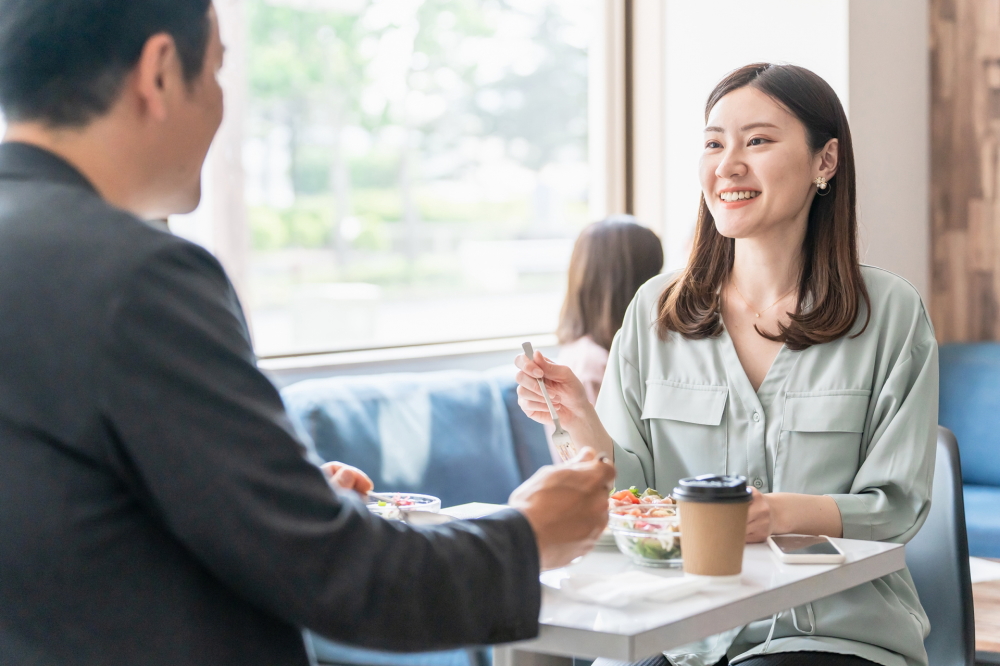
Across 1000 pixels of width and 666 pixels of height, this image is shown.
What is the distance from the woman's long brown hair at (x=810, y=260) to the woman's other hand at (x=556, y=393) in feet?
0.77

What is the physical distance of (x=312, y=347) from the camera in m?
3.44

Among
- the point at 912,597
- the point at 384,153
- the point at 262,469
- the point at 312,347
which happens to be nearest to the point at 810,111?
the point at 912,597

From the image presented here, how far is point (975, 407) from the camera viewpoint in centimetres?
388

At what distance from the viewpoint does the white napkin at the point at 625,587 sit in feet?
3.64

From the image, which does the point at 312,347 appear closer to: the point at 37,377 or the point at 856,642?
the point at 856,642

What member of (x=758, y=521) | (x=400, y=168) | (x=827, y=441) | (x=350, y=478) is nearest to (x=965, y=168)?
(x=400, y=168)

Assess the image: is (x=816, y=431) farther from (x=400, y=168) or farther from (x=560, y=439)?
(x=400, y=168)

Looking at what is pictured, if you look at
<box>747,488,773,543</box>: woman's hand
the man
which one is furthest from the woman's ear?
the man

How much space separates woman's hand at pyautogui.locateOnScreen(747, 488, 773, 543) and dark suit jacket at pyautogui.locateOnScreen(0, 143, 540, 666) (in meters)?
0.64

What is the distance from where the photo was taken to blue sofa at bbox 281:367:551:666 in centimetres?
288

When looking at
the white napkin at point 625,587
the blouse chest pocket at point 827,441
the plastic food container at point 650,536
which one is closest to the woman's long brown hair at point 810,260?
the blouse chest pocket at point 827,441

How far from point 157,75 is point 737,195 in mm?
1117

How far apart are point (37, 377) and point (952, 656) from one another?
164 centimetres

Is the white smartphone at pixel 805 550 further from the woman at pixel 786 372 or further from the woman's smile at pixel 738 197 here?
the woman's smile at pixel 738 197
